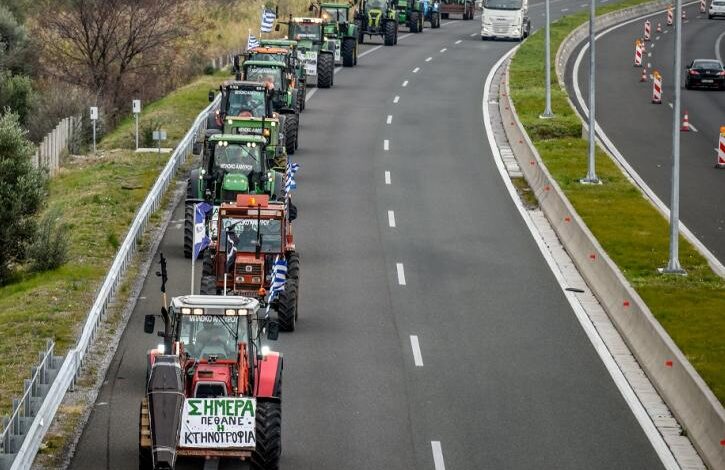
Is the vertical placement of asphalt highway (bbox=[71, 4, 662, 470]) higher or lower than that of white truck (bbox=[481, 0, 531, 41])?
lower

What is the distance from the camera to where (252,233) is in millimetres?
27703

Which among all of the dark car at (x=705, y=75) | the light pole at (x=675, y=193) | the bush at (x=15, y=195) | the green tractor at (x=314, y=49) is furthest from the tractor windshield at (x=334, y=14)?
the light pole at (x=675, y=193)

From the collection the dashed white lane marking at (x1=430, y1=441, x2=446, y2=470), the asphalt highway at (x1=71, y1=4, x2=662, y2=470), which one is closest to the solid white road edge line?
the asphalt highway at (x1=71, y1=4, x2=662, y2=470)

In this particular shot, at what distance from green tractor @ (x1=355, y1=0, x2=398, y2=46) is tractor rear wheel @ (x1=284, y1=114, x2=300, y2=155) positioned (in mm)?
30735

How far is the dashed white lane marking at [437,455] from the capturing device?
65.5ft

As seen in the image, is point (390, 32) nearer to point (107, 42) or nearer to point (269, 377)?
point (107, 42)

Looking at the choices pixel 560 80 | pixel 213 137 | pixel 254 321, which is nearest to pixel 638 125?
pixel 560 80

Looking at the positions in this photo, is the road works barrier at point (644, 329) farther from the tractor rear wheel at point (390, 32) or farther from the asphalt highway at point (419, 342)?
the tractor rear wheel at point (390, 32)

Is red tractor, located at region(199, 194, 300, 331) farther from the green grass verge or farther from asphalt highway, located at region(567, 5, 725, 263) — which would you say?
asphalt highway, located at region(567, 5, 725, 263)

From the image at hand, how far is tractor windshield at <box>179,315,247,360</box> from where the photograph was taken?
1956cm

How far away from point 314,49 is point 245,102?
1723cm

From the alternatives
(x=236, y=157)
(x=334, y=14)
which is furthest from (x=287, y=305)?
(x=334, y=14)

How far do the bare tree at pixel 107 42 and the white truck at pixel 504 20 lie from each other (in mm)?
17890

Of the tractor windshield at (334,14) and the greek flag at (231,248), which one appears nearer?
the greek flag at (231,248)
